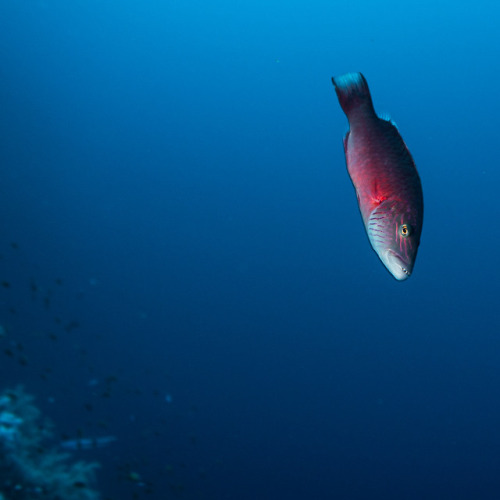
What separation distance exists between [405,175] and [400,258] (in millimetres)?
203

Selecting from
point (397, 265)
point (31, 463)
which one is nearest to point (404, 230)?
point (397, 265)

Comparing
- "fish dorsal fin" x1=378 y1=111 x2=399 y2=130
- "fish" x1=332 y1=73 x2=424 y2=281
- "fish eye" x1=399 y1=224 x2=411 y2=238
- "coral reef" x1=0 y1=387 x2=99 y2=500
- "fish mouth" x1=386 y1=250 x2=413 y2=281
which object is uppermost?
"coral reef" x1=0 y1=387 x2=99 y2=500

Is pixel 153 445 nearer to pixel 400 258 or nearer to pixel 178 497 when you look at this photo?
pixel 178 497

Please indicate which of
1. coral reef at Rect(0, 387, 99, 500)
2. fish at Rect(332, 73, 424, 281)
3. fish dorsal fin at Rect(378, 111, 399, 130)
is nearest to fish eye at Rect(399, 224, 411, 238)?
fish at Rect(332, 73, 424, 281)

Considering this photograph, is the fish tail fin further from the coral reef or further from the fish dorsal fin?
the coral reef

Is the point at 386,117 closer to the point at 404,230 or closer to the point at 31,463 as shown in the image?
the point at 404,230

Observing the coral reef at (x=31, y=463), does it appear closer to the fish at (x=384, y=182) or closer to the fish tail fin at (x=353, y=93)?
the fish at (x=384, y=182)

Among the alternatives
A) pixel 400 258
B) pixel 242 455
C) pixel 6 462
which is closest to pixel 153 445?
pixel 242 455

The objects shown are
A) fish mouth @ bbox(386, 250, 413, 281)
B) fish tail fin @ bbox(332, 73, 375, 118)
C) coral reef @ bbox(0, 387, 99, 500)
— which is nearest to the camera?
fish mouth @ bbox(386, 250, 413, 281)

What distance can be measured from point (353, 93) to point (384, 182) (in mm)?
269

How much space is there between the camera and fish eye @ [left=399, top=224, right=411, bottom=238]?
37.6 inches

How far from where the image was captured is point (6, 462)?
4.79 meters

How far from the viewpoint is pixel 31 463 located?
202 inches

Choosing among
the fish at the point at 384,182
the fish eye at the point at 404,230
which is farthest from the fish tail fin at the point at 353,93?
the fish eye at the point at 404,230
